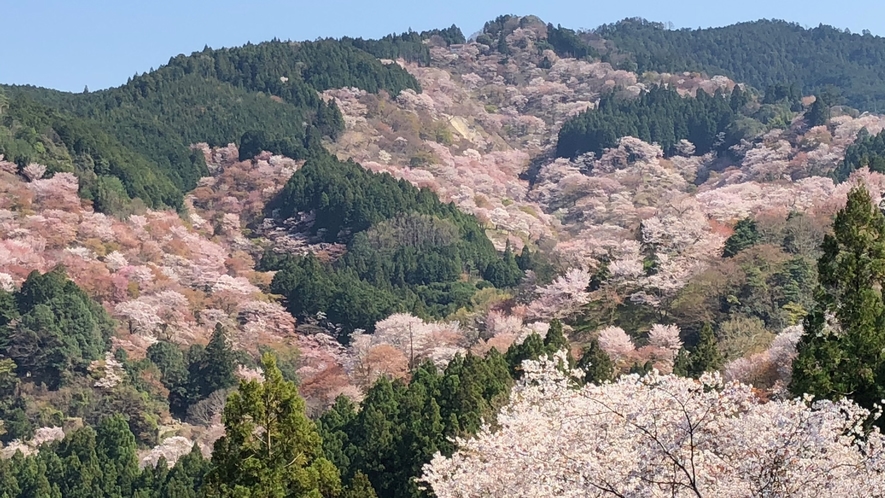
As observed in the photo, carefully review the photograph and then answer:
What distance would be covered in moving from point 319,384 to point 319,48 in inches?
2913

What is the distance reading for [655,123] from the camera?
357ft

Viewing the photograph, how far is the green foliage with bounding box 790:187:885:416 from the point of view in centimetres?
1866

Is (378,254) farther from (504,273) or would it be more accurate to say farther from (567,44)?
(567,44)

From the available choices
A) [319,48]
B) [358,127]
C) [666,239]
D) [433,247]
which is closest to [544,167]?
[358,127]

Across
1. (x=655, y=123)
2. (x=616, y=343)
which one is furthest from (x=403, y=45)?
(x=616, y=343)

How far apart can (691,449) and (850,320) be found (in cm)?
923

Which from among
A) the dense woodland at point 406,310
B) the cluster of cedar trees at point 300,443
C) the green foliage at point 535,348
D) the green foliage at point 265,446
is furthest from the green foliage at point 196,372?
the green foliage at point 265,446

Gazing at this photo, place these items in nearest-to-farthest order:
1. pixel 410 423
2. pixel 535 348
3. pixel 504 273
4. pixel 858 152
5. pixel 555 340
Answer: pixel 410 423 → pixel 535 348 → pixel 555 340 → pixel 504 273 → pixel 858 152

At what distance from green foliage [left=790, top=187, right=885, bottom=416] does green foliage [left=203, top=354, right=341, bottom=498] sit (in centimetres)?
826

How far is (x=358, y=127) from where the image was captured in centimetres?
10288

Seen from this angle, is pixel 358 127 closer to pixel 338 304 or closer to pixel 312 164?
pixel 312 164

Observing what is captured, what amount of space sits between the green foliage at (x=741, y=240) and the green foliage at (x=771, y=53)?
94.4 metres

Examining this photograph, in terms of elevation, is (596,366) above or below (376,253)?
below

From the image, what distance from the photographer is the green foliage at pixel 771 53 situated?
14300 centimetres
